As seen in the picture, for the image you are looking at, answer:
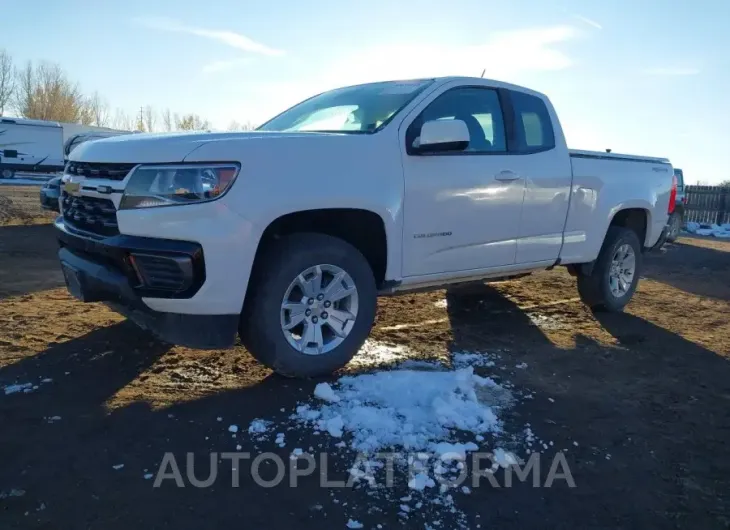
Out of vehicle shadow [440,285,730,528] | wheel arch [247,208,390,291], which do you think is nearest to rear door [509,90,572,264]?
vehicle shadow [440,285,730,528]

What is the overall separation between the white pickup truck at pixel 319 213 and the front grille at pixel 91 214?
13 millimetres

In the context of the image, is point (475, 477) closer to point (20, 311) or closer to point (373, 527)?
point (373, 527)

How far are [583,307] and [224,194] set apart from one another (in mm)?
4579

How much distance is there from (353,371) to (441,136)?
1656 mm

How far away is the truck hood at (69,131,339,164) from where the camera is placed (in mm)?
3225

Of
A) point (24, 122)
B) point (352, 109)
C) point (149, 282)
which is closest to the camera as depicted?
point (149, 282)

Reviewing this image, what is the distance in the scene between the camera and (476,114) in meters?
4.70

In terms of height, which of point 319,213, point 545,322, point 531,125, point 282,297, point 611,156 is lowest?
point 545,322

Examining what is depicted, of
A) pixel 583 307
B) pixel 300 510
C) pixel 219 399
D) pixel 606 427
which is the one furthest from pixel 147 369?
pixel 583 307

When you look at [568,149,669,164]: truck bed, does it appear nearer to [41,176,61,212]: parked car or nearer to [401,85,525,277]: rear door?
[401,85,525,277]: rear door

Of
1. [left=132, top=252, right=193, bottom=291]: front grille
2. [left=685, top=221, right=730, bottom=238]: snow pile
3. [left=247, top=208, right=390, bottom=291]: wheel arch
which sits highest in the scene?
[left=247, top=208, right=390, bottom=291]: wheel arch

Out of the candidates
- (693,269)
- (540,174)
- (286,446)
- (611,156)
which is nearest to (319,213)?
(286,446)

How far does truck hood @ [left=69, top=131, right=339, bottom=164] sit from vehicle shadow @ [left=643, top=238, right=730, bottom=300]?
6598mm

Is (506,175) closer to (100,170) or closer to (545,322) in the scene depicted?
(545,322)
